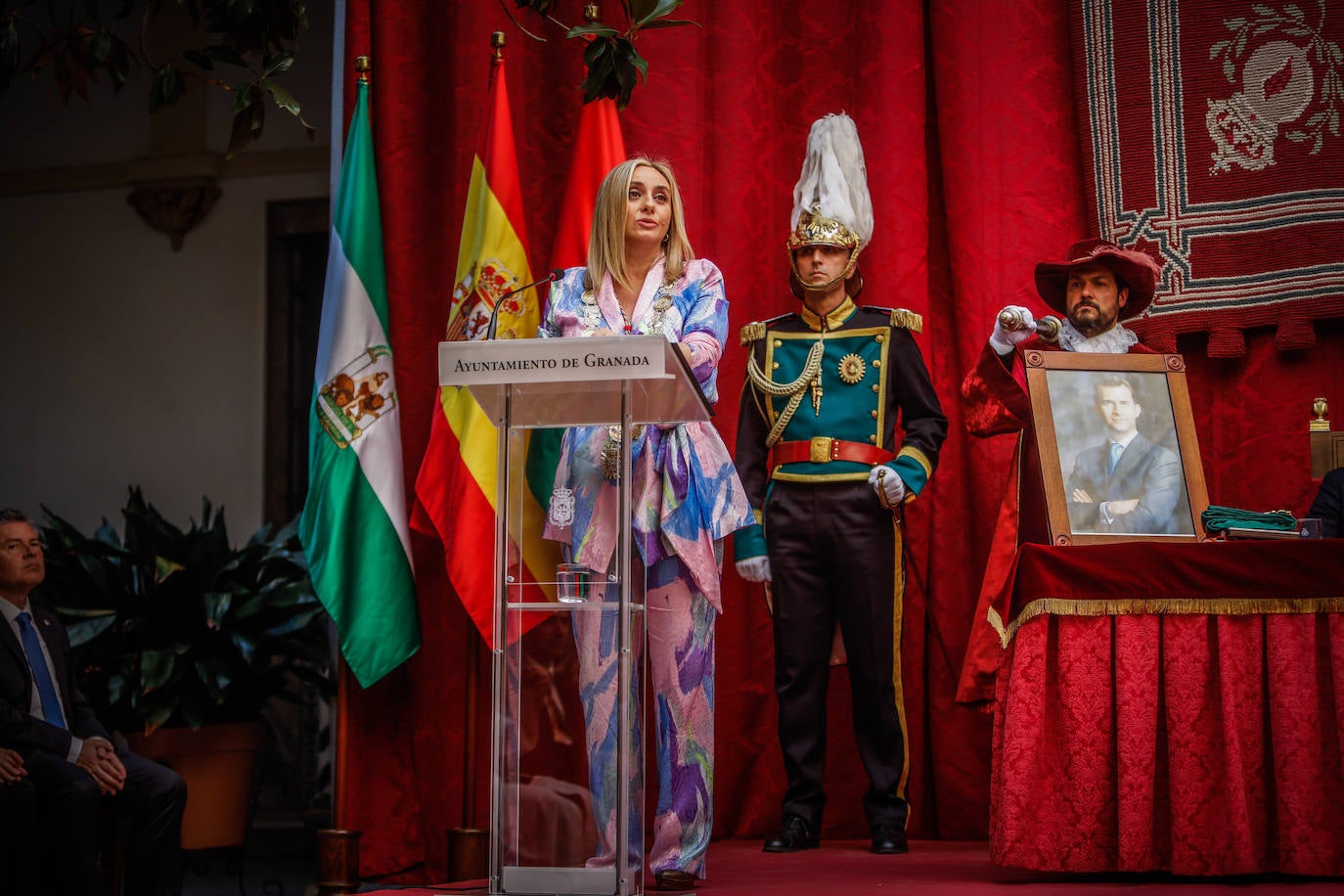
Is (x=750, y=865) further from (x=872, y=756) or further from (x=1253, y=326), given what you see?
(x=1253, y=326)

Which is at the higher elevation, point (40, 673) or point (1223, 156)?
point (1223, 156)

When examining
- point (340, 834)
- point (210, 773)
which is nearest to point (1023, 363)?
point (340, 834)

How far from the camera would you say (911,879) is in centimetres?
350

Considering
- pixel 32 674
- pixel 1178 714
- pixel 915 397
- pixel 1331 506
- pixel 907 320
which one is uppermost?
pixel 907 320

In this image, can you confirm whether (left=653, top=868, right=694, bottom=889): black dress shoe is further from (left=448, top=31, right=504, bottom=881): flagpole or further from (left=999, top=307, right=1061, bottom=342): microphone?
(left=999, top=307, right=1061, bottom=342): microphone

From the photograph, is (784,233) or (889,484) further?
(784,233)

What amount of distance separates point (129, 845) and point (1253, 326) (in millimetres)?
3749

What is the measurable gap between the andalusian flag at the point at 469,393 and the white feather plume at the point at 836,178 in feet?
2.99

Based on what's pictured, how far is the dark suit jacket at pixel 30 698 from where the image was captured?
13.6 feet

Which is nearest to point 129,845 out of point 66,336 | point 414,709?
point 414,709

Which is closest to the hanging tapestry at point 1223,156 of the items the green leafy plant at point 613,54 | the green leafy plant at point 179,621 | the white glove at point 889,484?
the white glove at point 889,484

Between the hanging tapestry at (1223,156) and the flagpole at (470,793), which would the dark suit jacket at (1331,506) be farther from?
the flagpole at (470,793)

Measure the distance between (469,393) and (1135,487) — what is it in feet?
6.77

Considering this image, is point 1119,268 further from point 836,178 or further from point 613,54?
point 613,54
